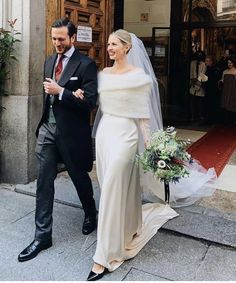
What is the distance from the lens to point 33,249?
3.70m

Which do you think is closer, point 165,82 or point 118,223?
point 118,223

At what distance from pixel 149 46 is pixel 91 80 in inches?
302

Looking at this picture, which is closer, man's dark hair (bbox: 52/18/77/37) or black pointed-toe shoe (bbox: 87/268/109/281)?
black pointed-toe shoe (bbox: 87/268/109/281)

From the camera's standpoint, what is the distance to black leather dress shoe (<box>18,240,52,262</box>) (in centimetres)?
363

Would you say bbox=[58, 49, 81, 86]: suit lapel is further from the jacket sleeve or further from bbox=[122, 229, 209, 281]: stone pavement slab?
bbox=[122, 229, 209, 281]: stone pavement slab

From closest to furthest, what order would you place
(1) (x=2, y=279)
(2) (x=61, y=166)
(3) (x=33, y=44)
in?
(1) (x=2, y=279) < (3) (x=33, y=44) < (2) (x=61, y=166)

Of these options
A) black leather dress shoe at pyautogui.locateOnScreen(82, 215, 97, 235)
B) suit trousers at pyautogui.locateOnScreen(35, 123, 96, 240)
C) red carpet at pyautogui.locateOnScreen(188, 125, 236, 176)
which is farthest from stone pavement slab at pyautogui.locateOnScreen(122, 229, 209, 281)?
red carpet at pyautogui.locateOnScreen(188, 125, 236, 176)

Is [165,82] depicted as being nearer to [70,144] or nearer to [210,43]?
[210,43]

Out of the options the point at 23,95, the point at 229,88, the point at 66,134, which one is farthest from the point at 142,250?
the point at 229,88

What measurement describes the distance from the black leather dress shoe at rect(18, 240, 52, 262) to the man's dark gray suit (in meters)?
0.04

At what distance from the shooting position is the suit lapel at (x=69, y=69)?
374 cm

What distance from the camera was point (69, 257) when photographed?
3682 millimetres

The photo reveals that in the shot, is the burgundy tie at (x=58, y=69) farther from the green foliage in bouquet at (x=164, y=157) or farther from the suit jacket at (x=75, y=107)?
the green foliage in bouquet at (x=164, y=157)

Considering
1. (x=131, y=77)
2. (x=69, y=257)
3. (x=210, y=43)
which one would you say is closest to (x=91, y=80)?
(x=131, y=77)
